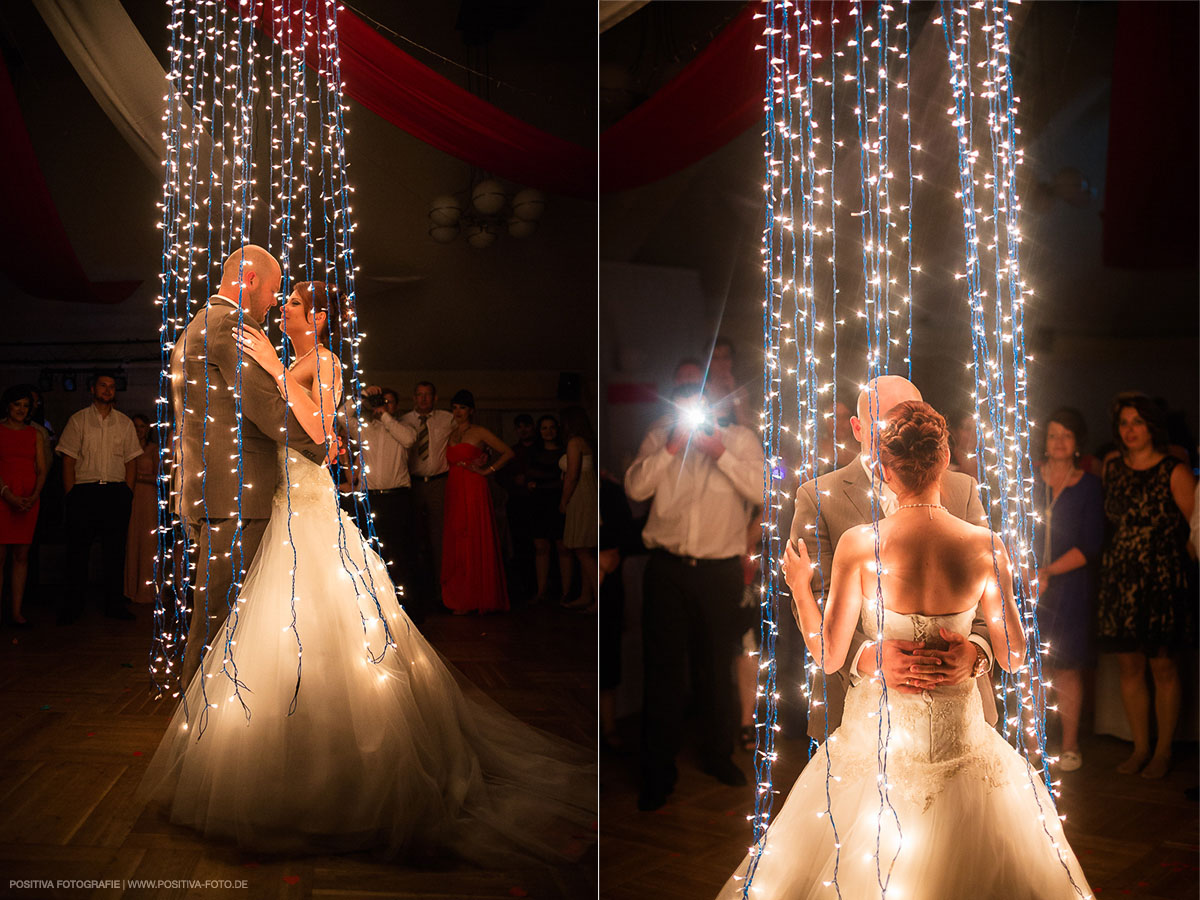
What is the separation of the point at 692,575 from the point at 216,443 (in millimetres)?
1453

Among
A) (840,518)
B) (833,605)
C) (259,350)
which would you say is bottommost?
(833,605)

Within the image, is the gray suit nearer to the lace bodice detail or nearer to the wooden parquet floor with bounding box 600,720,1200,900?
the lace bodice detail

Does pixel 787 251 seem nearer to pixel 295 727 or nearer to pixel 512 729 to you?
pixel 512 729

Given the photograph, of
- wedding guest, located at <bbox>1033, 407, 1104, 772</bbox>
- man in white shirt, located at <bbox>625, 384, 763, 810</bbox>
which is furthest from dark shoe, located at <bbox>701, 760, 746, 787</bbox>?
wedding guest, located at <bbox>1033, 407, 1104, 772</bbox>

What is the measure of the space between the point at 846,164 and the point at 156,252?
2.02 metres

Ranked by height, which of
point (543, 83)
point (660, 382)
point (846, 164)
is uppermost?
point (543, 83)

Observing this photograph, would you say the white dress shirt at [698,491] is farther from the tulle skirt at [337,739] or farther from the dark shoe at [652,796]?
the tulle skirt at [337,739]

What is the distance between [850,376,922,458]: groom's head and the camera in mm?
2279

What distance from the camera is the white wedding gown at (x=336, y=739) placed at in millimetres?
2535

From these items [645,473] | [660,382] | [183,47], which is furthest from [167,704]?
[183,47]

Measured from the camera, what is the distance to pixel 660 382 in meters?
2.76

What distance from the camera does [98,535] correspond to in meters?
2.63

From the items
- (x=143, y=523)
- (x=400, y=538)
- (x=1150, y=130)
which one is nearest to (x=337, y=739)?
(x=400, y=538)

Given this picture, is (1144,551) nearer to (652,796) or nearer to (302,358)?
(652,796)
